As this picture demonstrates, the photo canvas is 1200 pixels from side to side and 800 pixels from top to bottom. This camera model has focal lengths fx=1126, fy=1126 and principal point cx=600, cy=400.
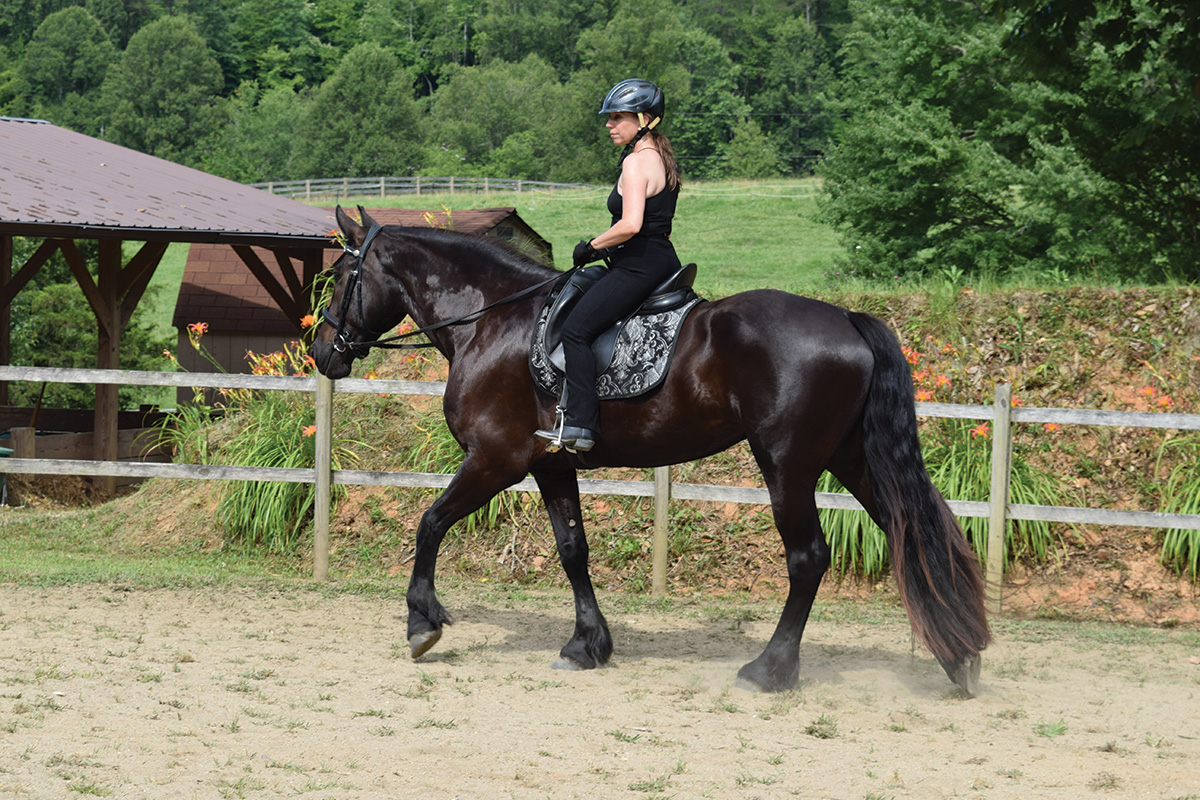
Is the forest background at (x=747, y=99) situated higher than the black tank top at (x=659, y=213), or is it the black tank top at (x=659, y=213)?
the forest background at (x=747, y=99)

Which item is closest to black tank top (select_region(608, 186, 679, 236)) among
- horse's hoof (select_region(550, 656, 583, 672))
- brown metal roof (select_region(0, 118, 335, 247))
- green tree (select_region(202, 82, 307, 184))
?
horse's hoof (select_region(550, 656, 583, 672))

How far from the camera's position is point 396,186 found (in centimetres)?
6109

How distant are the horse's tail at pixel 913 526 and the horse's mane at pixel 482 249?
6.20ft

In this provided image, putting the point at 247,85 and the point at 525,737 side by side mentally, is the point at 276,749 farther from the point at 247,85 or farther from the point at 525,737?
the point at 247,85

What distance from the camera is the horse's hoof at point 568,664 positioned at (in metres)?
6.00

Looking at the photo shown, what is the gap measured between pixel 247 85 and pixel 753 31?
42818 mm

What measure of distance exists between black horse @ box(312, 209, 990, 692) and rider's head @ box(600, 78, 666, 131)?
98 centimetres

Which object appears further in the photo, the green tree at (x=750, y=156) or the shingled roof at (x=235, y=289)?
the green tree at (x=750, y=156)

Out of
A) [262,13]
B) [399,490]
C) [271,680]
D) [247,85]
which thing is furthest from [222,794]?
[262,13]

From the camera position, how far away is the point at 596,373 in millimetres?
5730

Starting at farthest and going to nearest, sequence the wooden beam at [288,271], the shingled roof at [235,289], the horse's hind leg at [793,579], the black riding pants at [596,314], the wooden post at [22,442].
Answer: the shingled roof at [235,289] < the wooden beam at [288,271] < the wooden post at [22,442] < the black riding pants at [596,314] < the horse's hind leg at [793,579]

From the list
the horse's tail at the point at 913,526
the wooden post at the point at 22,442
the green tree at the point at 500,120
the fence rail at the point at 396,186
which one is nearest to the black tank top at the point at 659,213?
the horse's tail at the point at 913,526

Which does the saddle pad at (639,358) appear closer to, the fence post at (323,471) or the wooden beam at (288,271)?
the fence post at (323,471)

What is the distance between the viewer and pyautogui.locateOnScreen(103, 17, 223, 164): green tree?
249 ft
